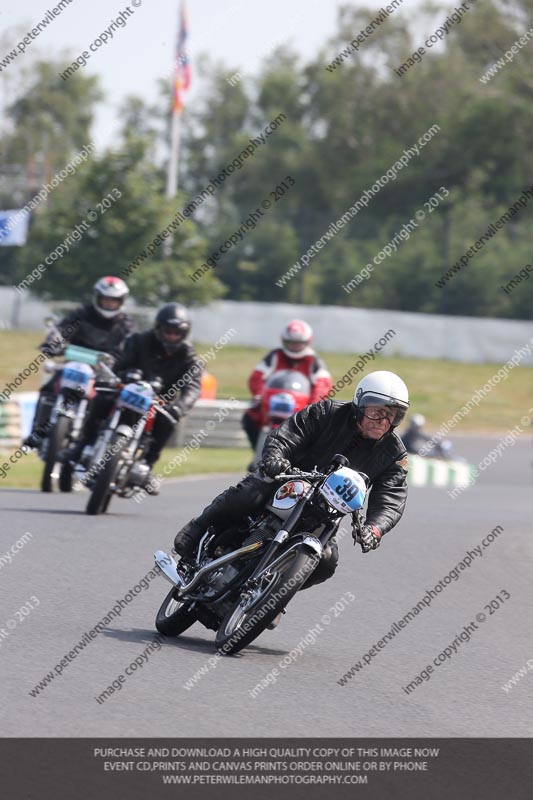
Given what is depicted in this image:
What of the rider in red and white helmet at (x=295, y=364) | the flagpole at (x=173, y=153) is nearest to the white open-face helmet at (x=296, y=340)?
the rider in red and white helmet at (x=295, y=364)

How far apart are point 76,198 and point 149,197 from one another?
263cm

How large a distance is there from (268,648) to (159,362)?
5605 mm

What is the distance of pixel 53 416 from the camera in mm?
13406

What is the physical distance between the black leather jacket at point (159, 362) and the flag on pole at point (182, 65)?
23.8 meters

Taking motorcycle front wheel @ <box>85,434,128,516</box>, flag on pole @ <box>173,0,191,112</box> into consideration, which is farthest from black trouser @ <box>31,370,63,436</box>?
flag on pole @ <box>173,0,191,112</box>

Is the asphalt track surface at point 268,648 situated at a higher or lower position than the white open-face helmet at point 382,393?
lower

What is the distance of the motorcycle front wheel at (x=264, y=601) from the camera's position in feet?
22.0

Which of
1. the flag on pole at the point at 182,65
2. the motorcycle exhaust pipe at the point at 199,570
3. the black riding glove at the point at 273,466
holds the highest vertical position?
the black riding glove at the point at 273,466

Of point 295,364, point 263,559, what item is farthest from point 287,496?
point 295,364

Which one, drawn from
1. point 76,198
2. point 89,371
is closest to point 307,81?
point 76,198

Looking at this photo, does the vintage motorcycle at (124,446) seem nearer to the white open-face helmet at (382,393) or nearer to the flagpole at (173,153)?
the white open-face helmet at (382,393)

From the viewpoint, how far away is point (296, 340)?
15477mm
